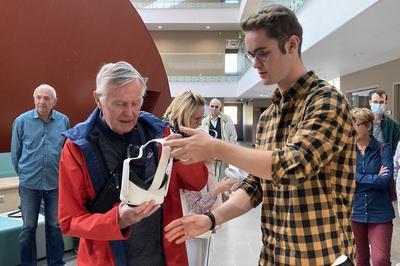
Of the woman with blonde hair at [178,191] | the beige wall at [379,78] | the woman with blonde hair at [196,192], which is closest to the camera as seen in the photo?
the woman with blonde hair at [178,191]

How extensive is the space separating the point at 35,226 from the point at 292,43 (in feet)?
11.1

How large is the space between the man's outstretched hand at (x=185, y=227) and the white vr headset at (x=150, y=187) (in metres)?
0.19

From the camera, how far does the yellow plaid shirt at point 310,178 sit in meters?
1.01

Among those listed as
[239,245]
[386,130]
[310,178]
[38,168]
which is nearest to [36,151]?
[38,168]

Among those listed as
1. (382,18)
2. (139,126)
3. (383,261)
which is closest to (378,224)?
(383,261)

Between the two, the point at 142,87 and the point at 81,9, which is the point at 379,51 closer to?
the point at 81,9

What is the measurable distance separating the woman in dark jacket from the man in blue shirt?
9.07 ft

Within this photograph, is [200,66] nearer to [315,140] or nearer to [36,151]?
[36,151]

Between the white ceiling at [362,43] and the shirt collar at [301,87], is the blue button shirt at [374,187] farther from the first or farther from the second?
the shirt collar at [301,87]

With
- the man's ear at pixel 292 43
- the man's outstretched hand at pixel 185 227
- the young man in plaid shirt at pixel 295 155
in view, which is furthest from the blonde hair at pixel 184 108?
the man's ear at pixel 292 43

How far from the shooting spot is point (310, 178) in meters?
1.11

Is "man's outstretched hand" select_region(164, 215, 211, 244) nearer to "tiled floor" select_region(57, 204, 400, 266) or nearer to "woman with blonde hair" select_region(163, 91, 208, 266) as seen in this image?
"woman with blonde hair" select_region(163, 91, 208, 266)

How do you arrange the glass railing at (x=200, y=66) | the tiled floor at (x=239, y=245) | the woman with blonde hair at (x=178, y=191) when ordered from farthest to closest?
the glass railing at (x=200, y=66), the tiled floor at (x=239, y=245), the woman with blonde hair at (x=178, y=191)

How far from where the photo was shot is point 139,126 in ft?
5.31
